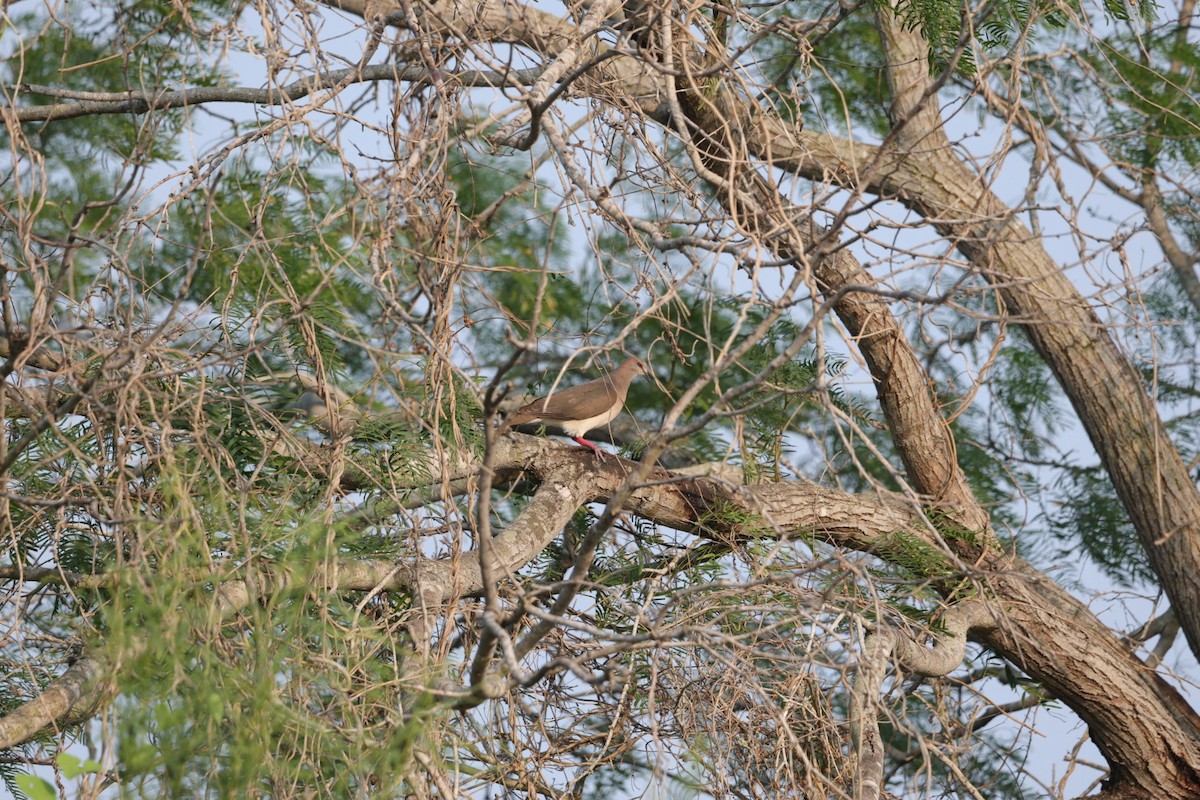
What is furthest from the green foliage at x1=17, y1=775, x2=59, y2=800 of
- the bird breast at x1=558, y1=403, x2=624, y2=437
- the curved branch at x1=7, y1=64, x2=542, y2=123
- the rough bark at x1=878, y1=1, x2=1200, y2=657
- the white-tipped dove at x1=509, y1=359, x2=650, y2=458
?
the rough bark at x1=878, y1=1, x2=1200, y2=657

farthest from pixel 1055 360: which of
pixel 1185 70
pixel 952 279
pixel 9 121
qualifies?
pixel 9 121

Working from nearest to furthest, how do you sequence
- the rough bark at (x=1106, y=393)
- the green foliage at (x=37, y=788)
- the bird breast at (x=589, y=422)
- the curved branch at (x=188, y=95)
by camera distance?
the green foliage at (x=37, y=788) → the curved branch at (x=188, y=95) → the rough bark at (x=1106, y=393) → the bird breast at (x=589, y=422)

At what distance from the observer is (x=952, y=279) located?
5.93 m

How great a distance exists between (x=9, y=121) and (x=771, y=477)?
9.11 feet

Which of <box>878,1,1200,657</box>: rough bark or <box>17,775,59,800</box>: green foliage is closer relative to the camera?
<box>17,775,59,800</box>: green foliage

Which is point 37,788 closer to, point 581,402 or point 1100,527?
point 581,402

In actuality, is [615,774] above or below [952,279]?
below

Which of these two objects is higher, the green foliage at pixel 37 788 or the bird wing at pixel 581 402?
the bird wing at pixel 581 402

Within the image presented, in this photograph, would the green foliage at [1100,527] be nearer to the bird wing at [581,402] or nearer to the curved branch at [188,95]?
the bird wing at [581,402]

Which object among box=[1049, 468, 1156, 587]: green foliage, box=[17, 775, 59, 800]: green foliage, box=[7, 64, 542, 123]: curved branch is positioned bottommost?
box=[17, 775, 59, 800]: green foliage

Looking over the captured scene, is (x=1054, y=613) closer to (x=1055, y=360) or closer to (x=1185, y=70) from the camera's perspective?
(x=1055, y=360)

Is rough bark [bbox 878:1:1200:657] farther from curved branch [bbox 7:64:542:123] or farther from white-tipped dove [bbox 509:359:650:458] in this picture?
curved branch [bbox 7:64:542:123]

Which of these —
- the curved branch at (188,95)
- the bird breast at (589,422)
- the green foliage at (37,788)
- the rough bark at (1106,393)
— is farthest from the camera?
the bird breast at (589,422)

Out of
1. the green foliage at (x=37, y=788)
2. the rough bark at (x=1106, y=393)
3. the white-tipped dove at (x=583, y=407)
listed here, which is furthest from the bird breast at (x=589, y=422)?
the green foliage at (x=37, y=788)
